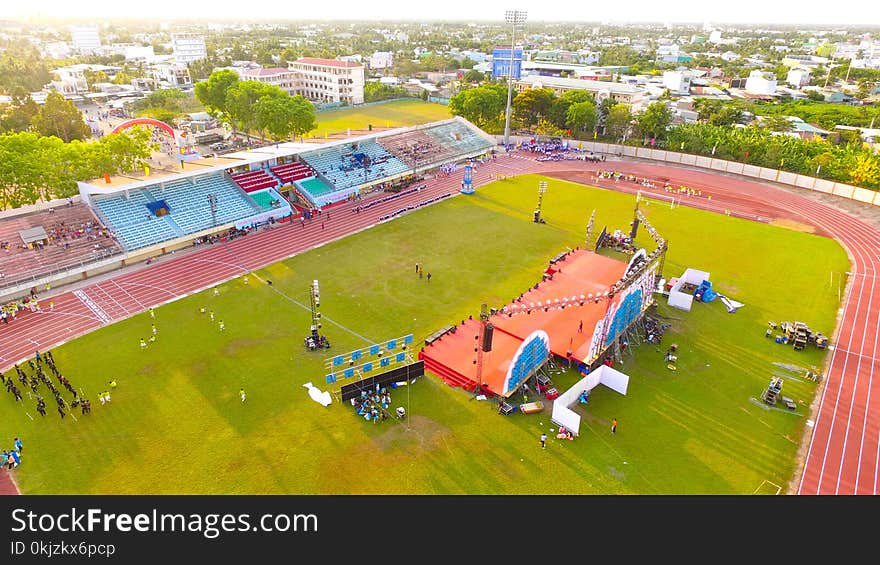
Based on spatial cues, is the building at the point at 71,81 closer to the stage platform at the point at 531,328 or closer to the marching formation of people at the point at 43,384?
the marching formation of people at the point at 43,384

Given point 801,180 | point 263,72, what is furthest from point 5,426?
point 263,72

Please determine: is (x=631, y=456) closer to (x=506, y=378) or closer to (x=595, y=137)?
(x=506, y=378)

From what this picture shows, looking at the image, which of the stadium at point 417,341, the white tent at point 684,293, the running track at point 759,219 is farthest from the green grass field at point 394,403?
the running track at point 759,219

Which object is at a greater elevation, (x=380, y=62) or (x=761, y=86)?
(x=380, y=62)

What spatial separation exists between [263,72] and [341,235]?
81.4 m

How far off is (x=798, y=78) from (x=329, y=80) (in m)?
139

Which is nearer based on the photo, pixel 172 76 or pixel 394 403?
pixel 394 403

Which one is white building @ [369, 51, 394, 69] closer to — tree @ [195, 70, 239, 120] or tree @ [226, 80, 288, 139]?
tree @ [195, 70, 239, 120]

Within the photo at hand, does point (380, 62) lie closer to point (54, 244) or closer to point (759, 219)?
point (759, 219)

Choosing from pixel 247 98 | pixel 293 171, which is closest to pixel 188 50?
pixel 247 98

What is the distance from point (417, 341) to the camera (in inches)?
1270

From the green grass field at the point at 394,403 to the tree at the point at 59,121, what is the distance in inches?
2059

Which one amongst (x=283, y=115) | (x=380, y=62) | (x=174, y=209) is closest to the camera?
(x=174, y=209)

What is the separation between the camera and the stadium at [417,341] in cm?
2348
